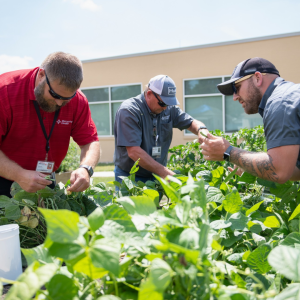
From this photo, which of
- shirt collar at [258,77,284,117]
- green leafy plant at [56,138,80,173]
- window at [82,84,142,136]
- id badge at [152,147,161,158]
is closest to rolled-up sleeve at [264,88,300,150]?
shirt collar at [258,77,284,117]

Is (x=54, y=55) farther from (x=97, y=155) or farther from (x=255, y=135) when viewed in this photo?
(x=255, y=135)

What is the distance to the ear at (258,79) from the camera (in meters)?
1.70

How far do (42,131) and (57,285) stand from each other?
1767mm

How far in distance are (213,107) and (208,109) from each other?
182 mm

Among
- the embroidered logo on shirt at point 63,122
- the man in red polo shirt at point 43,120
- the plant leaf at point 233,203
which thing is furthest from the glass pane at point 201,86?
the plant leaf at point 233,203

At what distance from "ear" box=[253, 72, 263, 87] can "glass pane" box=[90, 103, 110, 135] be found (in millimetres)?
9809

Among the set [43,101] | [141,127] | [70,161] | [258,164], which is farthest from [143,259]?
[70,161]

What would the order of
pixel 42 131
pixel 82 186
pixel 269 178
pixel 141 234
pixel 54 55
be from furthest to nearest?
pixel 42 131, pixel 54 55, pixel 82 186, pixel 269 178, pixel 141 234

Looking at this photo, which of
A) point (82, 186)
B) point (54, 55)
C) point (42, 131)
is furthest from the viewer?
point (42, 131)

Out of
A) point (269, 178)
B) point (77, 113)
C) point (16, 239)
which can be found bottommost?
point (16, 239)

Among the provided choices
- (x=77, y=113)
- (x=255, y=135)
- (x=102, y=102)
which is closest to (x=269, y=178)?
(x=77, y=113)

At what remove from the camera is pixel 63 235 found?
1.63 feet

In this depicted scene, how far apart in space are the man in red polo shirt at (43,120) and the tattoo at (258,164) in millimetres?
866

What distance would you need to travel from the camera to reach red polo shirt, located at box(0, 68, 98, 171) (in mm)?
1975
